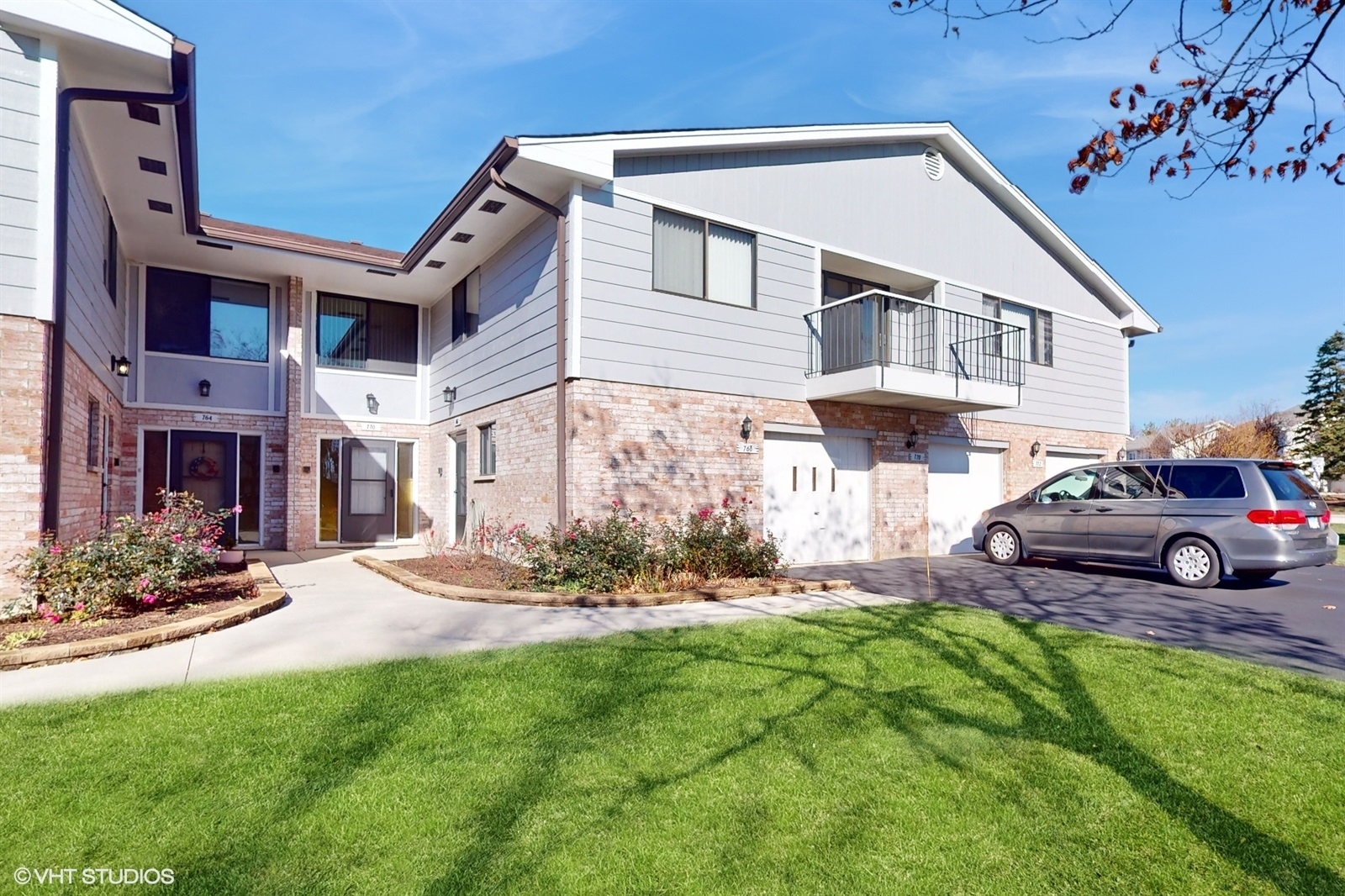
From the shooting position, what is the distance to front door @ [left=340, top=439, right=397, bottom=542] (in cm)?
1362

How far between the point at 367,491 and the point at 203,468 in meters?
2.74

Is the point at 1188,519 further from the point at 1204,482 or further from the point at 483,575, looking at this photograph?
the point at 483,575

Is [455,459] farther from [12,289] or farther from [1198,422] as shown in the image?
[1198,422]

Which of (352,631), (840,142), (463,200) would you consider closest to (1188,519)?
(840,142)

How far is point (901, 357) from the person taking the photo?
1214 cm

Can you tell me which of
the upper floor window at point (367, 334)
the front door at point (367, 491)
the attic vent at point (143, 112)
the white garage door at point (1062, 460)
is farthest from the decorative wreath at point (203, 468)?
the white garage door at point (1062, 460)

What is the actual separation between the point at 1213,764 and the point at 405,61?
11.2 m

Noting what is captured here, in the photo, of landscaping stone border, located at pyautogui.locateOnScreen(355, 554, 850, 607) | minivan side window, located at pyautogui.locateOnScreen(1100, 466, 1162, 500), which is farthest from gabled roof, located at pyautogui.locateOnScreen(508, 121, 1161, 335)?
minivan side window, located at pyautogui.locateOnScreen(1100, 466, 1162, 500)

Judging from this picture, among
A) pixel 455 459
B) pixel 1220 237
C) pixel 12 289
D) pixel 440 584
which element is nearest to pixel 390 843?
pixel 440 584

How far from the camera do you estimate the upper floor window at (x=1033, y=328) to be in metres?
14.3

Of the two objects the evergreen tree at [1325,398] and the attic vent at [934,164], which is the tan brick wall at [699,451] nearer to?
the attic vent at [934,164]

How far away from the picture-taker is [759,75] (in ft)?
26.8

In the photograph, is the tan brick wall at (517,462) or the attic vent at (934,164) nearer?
the tan brick wall at (517,462)

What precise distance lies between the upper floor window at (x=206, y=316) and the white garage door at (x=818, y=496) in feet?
31.8
